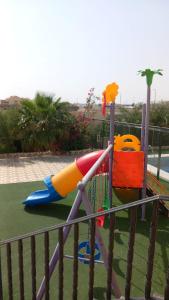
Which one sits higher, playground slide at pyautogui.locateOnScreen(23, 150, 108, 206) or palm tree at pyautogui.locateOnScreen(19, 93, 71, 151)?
palm tree at pyautogui.locateOnScreen(19, 93, 71, 151)

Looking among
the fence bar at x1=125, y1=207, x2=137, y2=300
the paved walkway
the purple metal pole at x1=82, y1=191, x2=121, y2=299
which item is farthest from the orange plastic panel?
the fence bar at x1=125, y1=207, x2=137, y2=300

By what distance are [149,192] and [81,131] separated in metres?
5.71

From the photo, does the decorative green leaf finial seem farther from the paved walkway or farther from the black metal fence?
the paved walkway

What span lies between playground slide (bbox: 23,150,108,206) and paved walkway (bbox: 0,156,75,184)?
201 cm

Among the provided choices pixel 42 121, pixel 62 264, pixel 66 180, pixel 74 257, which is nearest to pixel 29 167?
pixel 42 121

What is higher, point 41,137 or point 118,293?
point 41,137

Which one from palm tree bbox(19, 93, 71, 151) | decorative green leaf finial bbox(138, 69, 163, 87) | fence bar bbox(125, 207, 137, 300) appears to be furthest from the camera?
palm tree bbox(19, 93, 71, 151)

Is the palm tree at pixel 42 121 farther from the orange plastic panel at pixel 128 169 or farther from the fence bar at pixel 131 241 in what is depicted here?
the fence bar at pixel 131 241

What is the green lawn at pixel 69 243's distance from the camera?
11.8 ft

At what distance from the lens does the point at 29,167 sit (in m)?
9.39

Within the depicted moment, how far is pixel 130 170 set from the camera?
5.54m

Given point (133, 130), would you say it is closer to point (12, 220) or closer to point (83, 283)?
point (12, 220)

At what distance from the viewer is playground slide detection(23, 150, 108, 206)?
5.57 meters

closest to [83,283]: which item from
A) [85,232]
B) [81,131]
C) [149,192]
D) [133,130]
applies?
[85,232]
